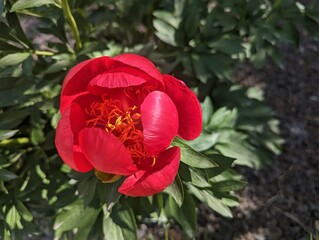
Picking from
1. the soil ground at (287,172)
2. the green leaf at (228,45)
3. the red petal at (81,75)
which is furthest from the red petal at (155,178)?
the soil ground at (287,172)

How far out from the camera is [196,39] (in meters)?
1.56

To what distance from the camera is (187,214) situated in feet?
4.37

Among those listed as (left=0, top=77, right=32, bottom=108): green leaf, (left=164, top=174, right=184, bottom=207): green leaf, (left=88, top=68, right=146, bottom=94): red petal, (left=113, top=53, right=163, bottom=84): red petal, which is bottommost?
(left=0, top=77, right=32, bottom=108): green leaf

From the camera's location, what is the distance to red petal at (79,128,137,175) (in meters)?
0.94

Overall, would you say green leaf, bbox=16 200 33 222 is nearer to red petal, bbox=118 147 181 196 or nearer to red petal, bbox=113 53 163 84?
red petal, bbox=118 147 181 196

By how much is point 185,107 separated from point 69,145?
0.24 m

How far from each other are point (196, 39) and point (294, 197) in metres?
0.72

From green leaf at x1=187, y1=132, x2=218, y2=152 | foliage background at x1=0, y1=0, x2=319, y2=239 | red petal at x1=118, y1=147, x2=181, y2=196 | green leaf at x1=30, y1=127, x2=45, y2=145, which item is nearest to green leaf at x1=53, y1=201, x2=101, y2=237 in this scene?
foliage background at x1=0, y1=0, x2=319, y2=239

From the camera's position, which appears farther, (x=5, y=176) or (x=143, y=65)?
(x=5, y=176)

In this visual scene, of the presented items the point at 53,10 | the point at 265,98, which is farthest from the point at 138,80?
the point at 265,98

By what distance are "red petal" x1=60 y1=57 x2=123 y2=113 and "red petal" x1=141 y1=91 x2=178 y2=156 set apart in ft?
0.38

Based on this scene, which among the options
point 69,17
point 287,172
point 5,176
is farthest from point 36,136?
point 287,172

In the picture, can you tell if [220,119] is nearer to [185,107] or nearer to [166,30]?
→ [166,30]

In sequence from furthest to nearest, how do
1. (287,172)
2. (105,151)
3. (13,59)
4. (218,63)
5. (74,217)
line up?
(287,172) → (218,63) → (74,217) → (13,59) → (105,151)
